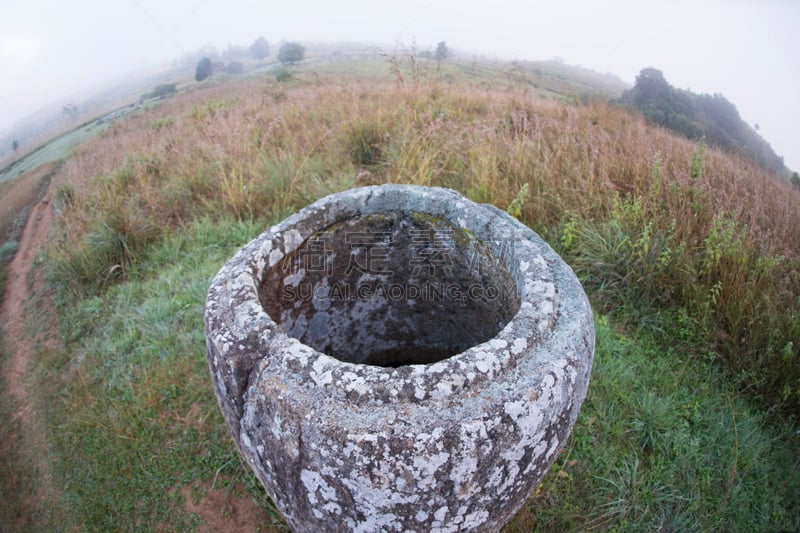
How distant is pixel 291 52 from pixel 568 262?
5.59 m

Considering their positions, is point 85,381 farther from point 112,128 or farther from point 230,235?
point 112,128

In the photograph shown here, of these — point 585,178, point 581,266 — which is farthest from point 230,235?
point 585,178

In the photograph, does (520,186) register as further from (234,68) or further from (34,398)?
(234,68)

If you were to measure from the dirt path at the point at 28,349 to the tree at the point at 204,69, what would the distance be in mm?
2273

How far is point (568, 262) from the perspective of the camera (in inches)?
136

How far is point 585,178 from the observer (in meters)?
3.99

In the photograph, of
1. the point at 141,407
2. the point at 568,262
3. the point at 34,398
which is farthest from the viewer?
the point at 568,262

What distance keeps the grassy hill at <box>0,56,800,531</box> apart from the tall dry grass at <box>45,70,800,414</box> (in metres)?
0.02

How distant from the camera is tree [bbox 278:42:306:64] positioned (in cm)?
663

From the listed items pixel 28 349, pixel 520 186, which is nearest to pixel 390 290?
pixel 520 186

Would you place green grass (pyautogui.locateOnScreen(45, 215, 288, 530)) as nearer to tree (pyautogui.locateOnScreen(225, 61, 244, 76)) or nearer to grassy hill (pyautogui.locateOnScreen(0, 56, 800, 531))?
grassy hill (pyautogui.locateOnScreen(0, 56, 800, 531))

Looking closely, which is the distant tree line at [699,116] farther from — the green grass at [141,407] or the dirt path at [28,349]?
the dirt path at [28,349]

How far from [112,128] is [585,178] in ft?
18.5

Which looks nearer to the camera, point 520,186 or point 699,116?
point 520,186
